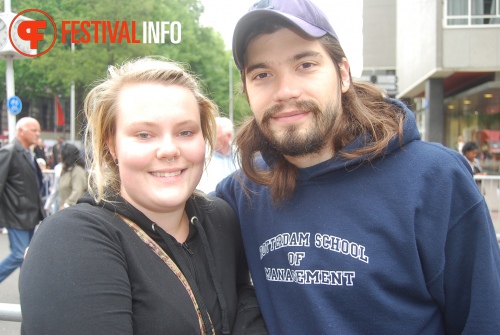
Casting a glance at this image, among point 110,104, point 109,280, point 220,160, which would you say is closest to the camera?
point 109,280

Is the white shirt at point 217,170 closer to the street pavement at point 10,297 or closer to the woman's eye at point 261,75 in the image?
the street pavement at point 10,297

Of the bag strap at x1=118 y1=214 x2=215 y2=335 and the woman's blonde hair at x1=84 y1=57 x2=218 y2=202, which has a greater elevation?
the woman's blonde hair at x1=84 y1=57 x2=218 y2=202

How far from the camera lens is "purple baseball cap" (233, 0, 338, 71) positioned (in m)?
1.81

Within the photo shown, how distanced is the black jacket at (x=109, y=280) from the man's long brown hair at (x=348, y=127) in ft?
1.43

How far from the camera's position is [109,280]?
140 cm

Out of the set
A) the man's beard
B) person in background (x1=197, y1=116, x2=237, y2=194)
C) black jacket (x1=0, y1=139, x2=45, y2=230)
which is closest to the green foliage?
person in background (x1=197, y1=116, x2=237, y2=194)

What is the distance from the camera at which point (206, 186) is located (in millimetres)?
5266

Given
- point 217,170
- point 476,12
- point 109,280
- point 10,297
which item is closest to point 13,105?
point 10,297

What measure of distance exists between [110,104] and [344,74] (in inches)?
36.4

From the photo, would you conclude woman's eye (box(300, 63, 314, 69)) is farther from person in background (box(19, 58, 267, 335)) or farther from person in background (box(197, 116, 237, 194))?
person in background (box(197, 116, 237, 194))

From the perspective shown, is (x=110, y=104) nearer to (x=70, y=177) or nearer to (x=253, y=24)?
(x=253, y=24)

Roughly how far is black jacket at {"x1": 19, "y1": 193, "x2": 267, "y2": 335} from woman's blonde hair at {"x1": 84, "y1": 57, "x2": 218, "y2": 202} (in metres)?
0.13

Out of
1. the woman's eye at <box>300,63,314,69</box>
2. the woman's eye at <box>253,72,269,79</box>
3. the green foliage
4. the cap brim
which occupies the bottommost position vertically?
the woman's eye at <box>253,72,269,79</box>

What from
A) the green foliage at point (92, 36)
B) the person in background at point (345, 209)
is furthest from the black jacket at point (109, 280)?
the green foliage at point (92, 36)
